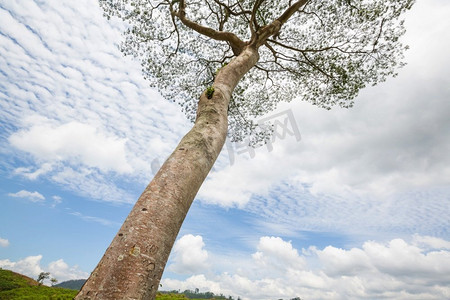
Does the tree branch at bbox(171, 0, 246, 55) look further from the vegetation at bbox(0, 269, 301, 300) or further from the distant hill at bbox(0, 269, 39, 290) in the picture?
the distant hill at bbox(0, 269, 39, 290)

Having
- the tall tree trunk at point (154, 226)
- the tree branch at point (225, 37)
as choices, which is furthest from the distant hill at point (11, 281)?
the tree branch at point (225, 37)

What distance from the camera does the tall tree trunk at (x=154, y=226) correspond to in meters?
1.87

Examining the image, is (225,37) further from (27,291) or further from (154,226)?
(27,291)

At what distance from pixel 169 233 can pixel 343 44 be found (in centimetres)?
1104

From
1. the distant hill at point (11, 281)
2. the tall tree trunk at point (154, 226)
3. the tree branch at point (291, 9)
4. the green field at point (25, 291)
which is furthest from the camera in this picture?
the distant hill at point (11, 281)

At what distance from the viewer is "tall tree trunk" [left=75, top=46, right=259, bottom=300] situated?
73.5 inches

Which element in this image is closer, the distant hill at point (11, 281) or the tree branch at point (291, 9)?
the tree branch at point (291, 9)

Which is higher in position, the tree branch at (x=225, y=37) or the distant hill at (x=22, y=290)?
the tree branch at (x=225, y=37)

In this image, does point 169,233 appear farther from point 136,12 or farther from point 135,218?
point 136,12

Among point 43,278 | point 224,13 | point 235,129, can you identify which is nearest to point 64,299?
point 235,129

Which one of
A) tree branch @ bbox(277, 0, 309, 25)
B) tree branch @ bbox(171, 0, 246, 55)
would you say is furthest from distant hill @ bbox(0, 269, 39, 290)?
tree branch @ bbox(277, 0, 309, 25)

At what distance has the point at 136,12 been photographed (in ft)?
33.6

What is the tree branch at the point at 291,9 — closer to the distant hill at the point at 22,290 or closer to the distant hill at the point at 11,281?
the distant hill at the point at 22,290

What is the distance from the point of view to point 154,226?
224 cm
